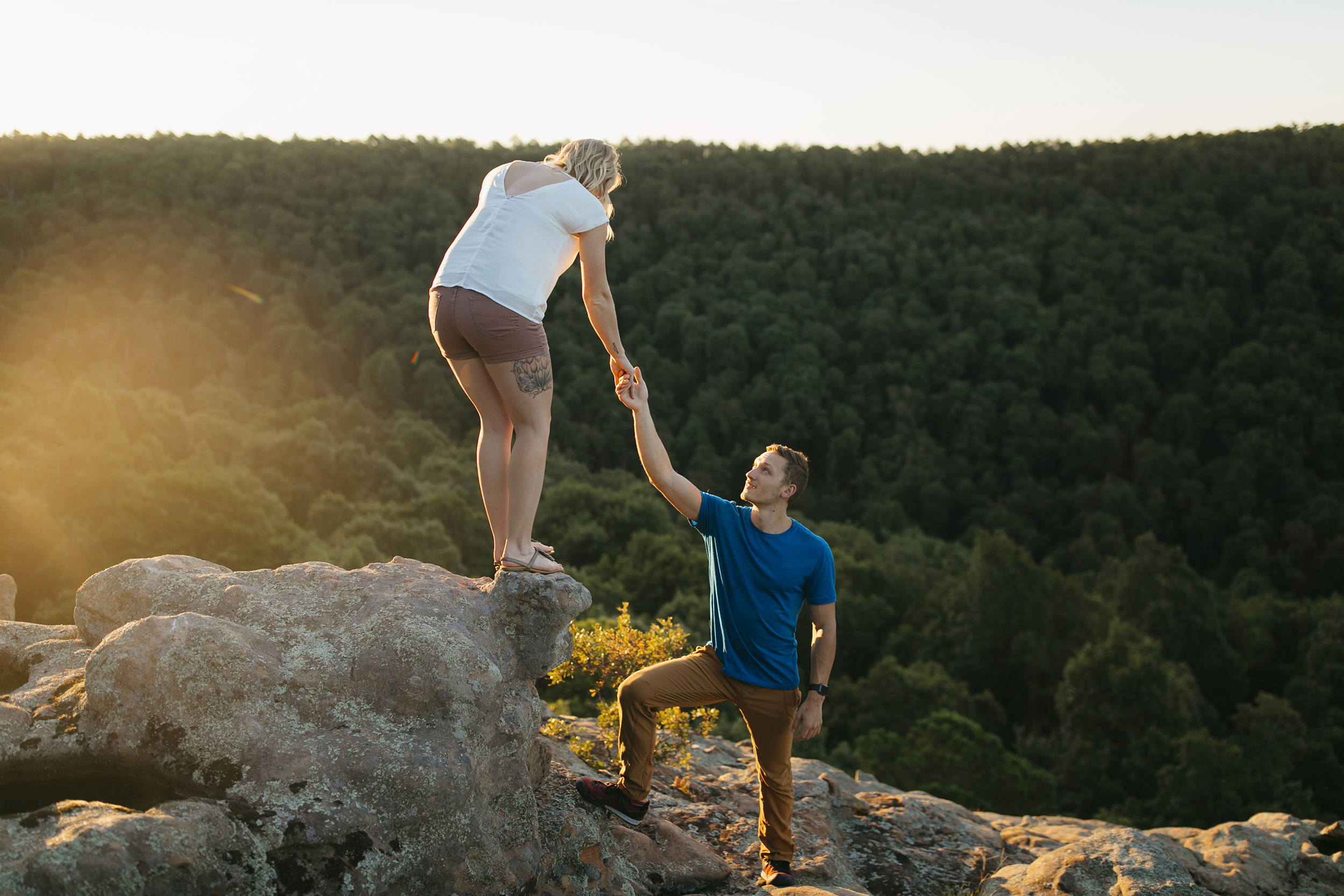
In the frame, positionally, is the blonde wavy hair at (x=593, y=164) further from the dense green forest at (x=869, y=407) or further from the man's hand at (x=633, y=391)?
the dense green forest at (x=869, y=407)

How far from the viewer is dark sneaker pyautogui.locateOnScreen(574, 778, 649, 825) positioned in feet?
16.1

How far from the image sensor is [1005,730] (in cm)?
4178

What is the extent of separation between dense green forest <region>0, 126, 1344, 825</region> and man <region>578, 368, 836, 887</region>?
1742cm

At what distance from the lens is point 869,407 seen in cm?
8581

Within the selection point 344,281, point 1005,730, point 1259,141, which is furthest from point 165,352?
point 1259,141

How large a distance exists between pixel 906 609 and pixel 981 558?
16.9ft

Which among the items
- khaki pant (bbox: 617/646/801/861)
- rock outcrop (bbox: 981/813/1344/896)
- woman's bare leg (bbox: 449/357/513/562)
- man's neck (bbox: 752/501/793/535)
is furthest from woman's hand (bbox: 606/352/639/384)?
rock outcrop (bbox: 981/813/1344/896)

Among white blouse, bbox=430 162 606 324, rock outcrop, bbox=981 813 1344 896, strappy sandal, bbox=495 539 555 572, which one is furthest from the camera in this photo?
rock outcrop, bbox=981 813 1344 896

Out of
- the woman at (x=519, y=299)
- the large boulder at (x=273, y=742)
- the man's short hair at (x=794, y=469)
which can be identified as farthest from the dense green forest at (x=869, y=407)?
the man's short hair at (x=794, y=469)

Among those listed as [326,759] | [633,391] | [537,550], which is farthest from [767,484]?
[326,759]

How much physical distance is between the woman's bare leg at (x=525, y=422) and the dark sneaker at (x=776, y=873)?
2260mm

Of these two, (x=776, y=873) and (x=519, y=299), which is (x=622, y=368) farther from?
(x=776, y=873)

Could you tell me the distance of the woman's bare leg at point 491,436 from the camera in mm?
4746

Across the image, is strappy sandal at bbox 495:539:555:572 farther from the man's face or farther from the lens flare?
the lens flare
